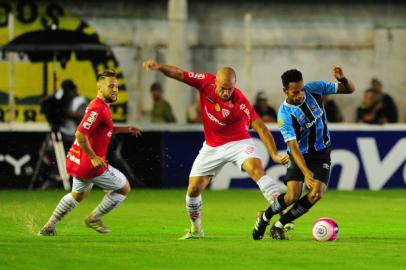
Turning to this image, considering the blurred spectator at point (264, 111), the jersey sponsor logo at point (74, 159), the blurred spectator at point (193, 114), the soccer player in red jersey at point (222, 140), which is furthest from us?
the blurred spectator at point (193, 114)

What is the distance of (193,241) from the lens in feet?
43.9

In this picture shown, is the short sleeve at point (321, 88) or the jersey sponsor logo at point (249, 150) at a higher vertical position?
the short sleeve at point (321, 88)

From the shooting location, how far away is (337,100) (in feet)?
100

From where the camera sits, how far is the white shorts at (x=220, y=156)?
14000 millimetres

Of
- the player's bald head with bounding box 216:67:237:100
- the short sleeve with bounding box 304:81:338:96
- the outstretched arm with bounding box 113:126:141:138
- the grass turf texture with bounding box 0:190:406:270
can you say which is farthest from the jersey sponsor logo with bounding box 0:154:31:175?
the short sleeve with bounding box 304:81:338:96

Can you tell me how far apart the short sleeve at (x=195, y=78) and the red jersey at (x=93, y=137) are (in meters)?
1.00

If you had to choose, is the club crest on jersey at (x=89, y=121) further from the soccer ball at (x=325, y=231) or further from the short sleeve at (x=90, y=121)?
the soccer ball at (x=325, y=231)

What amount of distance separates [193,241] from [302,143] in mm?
1568

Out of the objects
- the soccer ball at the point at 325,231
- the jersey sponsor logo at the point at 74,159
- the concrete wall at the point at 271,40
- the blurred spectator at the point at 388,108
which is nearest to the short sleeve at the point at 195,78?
the jersey sponsor logo at the point at 74,159

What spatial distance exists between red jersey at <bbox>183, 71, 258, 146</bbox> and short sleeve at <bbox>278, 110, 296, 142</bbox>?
2.36 ft

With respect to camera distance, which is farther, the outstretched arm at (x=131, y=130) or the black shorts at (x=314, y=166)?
the outstretched arm at (x=131, y=130)

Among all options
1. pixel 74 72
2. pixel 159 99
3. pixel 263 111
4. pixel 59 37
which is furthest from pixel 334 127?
pixel 74 72

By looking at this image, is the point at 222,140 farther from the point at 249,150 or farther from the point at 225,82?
the point at 225,82

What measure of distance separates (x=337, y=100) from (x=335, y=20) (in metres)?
2.24
